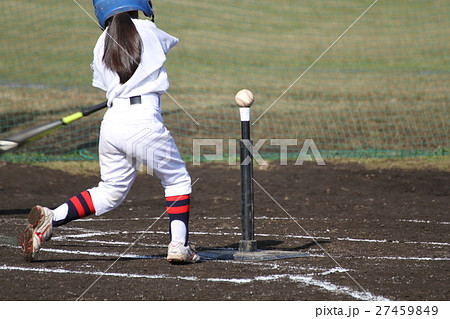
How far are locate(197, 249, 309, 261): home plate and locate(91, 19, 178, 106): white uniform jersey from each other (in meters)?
1.44

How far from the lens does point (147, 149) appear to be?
5.37 meters

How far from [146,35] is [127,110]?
1.91ft

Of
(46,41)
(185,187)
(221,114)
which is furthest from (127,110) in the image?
(46,41)

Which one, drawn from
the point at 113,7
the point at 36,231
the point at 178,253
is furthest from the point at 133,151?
the point at 113,7

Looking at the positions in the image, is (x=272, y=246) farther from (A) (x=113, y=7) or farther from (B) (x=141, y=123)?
(A) (x=113, y=7)

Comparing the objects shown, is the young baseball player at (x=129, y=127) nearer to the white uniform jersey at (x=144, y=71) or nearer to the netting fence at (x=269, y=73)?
the white uniform jersey at (x=144, y=71)

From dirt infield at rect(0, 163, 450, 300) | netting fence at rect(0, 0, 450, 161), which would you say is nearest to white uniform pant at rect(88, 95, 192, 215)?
dirt infield at rect(0, 163, 450, 300)

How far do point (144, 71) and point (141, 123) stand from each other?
1.27 ft

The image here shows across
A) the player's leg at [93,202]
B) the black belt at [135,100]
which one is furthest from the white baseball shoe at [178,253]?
the black belt at [135,100]

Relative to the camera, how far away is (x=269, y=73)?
20750mm

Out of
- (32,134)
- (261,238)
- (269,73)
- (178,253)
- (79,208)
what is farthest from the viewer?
(269,73)

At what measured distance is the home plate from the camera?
578 centimetres

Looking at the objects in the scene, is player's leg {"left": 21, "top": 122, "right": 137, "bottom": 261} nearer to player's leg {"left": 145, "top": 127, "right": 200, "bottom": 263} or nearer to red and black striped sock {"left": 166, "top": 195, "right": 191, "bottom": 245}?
player's leg {"left": 145, "top": 127, "right": 200, "bottom": 263}

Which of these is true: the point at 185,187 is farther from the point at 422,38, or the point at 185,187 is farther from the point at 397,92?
the point at 422,38
